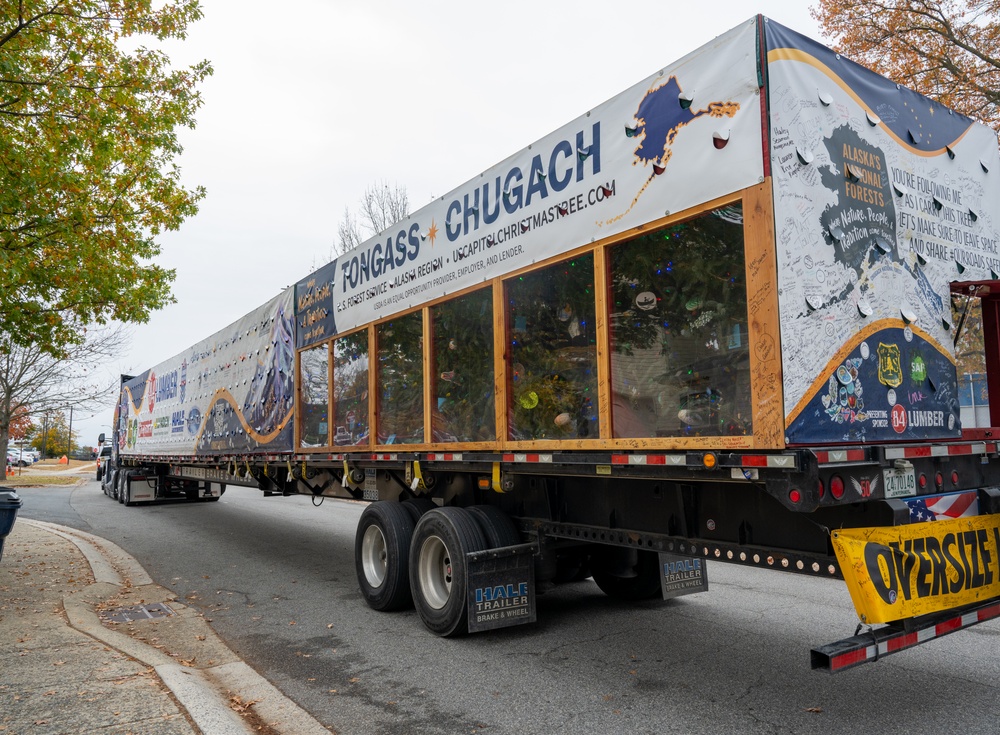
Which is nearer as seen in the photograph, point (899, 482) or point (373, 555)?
point (899, 482)

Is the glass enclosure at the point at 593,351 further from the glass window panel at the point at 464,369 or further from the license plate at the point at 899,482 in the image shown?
the license plate at the point at 899,482

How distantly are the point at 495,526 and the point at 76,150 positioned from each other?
7825 mm

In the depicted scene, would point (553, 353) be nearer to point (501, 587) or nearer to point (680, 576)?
point (501, 587)

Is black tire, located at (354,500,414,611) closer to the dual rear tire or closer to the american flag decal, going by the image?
the dual rear tire

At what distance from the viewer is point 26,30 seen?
330 inches

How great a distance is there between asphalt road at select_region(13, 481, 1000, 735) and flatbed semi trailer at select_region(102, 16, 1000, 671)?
393 mm

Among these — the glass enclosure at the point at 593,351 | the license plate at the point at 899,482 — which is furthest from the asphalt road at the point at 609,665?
the glass enclosure at the point at 593,351

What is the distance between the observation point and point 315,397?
8922 mm

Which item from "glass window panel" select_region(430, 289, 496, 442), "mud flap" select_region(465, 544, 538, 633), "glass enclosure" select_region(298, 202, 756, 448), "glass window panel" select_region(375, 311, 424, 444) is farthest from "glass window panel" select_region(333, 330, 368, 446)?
"mud flap" select_region(465, 544, 538, 633)

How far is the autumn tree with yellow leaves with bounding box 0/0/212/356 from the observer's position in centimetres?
856

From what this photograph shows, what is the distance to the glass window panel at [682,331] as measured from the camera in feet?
12.7

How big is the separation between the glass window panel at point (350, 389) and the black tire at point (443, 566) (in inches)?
70.6

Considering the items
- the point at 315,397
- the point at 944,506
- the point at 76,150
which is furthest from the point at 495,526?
the point at 76,150

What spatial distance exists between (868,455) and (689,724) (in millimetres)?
1813
